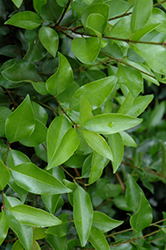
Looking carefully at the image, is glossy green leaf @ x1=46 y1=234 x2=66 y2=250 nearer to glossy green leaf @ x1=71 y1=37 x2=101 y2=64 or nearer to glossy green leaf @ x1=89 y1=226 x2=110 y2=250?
glossy green leaf @ x1=89 y1=226 x2=110 y2=250

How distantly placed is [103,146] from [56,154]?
72mm

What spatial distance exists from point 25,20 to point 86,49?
13cm

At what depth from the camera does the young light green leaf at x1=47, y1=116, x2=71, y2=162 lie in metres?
0.36

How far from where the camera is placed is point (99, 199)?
74 cm

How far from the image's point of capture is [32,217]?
373mm

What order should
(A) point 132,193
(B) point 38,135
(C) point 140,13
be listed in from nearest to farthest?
(C) point 140,13 < (B) point 38,135 < (A) point 132,193

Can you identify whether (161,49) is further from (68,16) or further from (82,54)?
(68,16)

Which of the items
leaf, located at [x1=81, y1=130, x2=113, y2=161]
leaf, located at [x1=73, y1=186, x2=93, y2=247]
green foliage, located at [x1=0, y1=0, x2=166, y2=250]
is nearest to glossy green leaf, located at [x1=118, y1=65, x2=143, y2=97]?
green foliage, located at [x1=0, y1=0, x2=166, y2=250]

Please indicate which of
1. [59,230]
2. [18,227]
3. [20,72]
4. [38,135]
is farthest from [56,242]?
[20,72]

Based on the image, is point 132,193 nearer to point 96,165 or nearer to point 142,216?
point 142,216

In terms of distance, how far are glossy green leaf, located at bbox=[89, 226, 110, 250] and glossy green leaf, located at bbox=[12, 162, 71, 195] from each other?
0.49 ft

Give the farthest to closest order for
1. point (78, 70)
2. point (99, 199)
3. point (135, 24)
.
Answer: point (99, 199) < point (78, 70) < point (135, 24)

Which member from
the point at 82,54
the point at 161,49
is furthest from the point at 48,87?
the point at 161,49

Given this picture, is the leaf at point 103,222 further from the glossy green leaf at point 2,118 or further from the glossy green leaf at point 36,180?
the glossy green leaf at point 2,118
